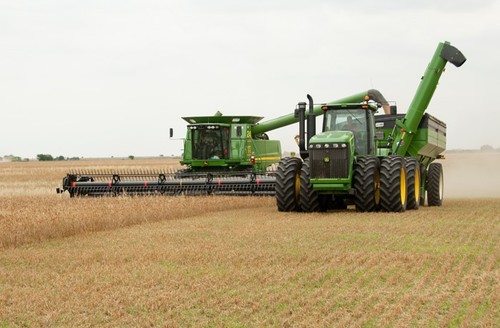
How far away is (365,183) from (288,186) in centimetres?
148

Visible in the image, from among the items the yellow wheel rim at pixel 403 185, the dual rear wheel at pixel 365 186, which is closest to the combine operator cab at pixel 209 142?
the dual rear wheel at pixel 365 186

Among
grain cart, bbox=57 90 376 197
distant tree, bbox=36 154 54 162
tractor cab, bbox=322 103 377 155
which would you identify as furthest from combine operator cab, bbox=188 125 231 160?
distant tree, bbox=36 154 54 162

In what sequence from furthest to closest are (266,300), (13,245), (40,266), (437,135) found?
(437,135) → (13,245) → (40,266) → (266,300)

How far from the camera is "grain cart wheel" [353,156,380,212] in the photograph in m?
13.9

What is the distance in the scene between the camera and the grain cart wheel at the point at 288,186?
14.4 m

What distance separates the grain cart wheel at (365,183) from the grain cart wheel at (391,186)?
0.17m

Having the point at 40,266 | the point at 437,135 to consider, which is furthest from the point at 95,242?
the point at 437,135

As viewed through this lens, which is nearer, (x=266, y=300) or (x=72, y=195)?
→ (x=266, y=300)

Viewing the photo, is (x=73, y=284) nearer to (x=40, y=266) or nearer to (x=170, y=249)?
(x=40, y=266)

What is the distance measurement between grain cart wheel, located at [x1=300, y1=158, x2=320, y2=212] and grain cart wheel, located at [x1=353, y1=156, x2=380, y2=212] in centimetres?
76

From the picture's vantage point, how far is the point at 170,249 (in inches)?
369

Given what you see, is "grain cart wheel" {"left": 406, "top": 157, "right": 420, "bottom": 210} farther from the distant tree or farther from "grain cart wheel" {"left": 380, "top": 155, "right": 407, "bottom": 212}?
the distant tree

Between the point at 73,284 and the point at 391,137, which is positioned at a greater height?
the point at 391,137

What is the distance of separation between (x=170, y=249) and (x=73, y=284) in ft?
7.56
